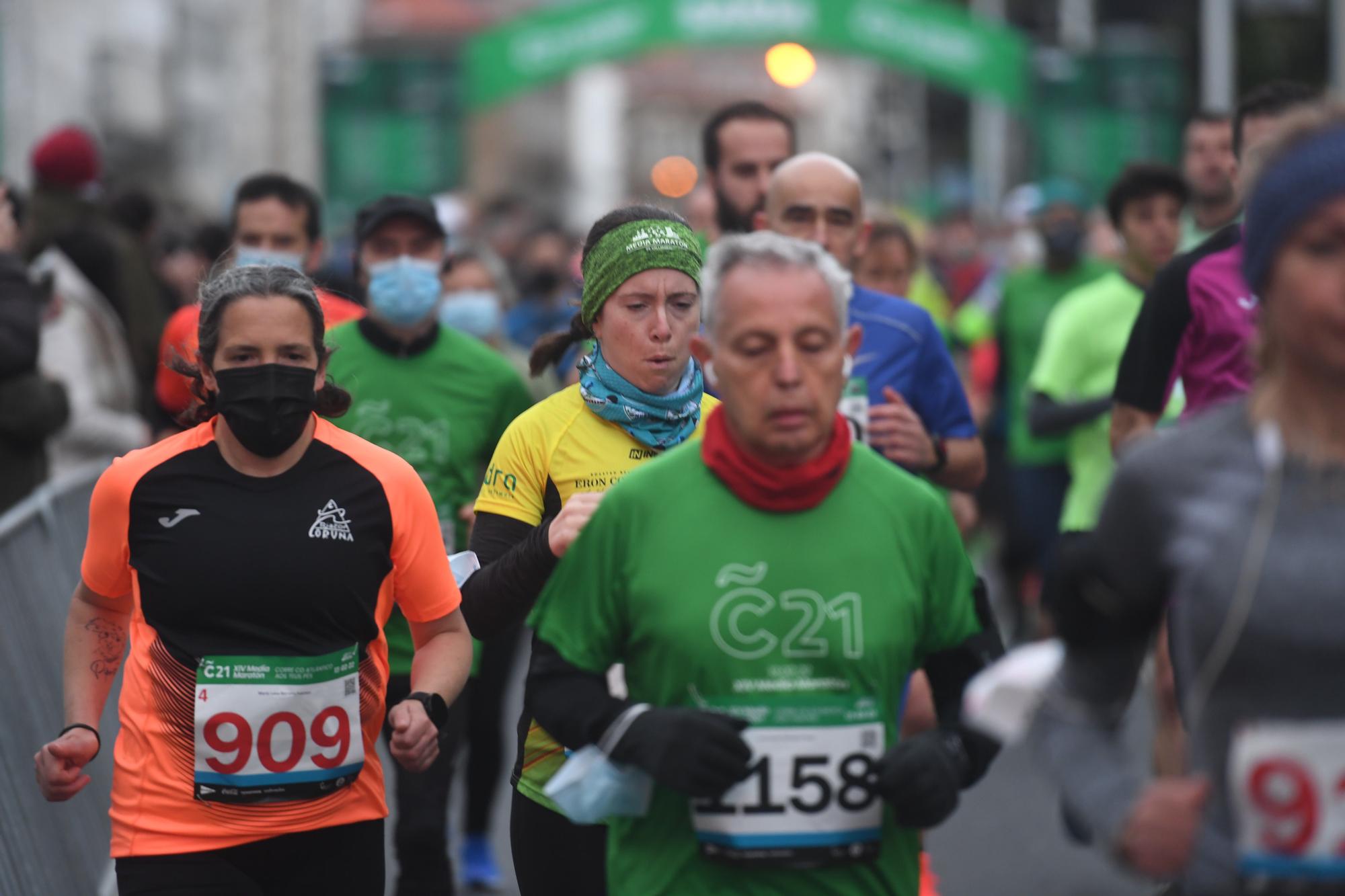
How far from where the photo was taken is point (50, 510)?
25.7 feet

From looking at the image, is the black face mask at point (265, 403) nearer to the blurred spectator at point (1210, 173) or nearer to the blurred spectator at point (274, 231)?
the blurred spectator at point (274, 231)

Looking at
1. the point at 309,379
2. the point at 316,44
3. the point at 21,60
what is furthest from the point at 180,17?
the point at 309,379

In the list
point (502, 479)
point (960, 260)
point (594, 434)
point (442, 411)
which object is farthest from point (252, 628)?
point (960, 260)

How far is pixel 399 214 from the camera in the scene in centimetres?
717

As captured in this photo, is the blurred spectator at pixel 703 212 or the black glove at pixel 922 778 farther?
the blurred spectator at pixel 703 212

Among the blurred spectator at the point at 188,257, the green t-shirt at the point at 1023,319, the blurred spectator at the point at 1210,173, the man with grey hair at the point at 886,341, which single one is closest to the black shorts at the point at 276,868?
the man with grey hair at the point at 886,341

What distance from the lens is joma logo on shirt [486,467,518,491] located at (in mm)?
4941

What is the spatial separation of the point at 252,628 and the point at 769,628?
1343 mm

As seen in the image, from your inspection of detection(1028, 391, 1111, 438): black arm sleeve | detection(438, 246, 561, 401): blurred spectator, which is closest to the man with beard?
detection(438, 246, 561, 401): blurred spectator

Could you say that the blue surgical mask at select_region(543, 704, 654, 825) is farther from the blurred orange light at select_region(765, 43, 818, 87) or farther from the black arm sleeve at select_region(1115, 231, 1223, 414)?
the blurred orange light at select_region(765, 43, 818, 87)

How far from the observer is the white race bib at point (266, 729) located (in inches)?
182

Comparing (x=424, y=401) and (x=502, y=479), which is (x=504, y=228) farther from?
(x=502, y=479)

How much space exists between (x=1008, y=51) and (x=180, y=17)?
28543mm

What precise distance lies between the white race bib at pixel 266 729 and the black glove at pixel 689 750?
3.94ft
